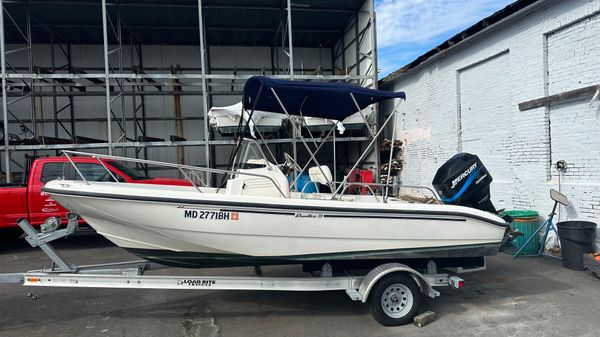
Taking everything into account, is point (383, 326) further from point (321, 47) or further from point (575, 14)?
point (321, 47)

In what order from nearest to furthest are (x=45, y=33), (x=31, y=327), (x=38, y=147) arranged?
(x=31, y=327), (x=38, y=147), (x=45, y=33)

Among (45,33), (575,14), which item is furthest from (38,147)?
(575,14)

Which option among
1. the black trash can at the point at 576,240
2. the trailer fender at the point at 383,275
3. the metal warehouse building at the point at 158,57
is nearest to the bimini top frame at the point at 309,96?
the trailer fender at the point at 383,275

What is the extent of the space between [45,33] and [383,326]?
46.0 feet

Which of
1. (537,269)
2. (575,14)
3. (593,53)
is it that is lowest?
(537,269)

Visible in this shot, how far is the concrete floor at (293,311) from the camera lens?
369 cm

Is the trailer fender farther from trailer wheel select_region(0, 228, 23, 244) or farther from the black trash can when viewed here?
trailer wheel select_region(0, 228, 23, 244)

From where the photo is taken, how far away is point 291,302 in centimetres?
443

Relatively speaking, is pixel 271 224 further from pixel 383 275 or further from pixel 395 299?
pixel 395 299

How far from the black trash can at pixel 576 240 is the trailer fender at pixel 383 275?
9.85 ft

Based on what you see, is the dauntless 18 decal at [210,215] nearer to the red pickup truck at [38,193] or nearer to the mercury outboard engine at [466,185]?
the mercury outboard engine at [466,185]

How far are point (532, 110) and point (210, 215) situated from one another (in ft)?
20.2

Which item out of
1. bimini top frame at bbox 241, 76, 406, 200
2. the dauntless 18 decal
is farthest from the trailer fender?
the dauntless 18 decal

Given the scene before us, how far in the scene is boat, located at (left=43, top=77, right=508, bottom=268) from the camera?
348 cm
